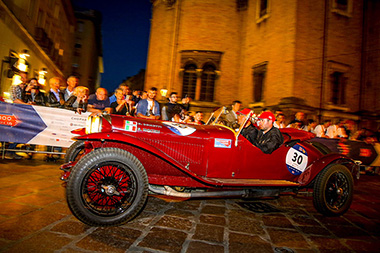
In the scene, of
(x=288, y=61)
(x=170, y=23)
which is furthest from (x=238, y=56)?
(x=170, y=23)

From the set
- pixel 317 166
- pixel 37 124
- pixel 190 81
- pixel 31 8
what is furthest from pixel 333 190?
pixel 31 8

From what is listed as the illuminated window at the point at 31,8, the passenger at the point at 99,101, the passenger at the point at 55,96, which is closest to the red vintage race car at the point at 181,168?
the passenger at the point at 99,101

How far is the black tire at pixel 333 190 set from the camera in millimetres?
3727

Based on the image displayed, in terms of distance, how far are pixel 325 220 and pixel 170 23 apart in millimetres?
16289

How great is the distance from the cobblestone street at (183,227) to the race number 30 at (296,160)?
719mm

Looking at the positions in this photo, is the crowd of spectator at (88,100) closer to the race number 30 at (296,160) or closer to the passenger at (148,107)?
the passenger at (148,107)

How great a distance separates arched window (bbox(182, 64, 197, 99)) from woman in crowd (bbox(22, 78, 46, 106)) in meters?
10.5

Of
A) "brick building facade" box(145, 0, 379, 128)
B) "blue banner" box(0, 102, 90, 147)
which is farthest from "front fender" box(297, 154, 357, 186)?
"brick building facade" box(145, 0, 379, 128)

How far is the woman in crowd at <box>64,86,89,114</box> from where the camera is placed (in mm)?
5879

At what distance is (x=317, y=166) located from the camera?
3.81 m

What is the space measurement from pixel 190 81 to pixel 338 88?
9369mm

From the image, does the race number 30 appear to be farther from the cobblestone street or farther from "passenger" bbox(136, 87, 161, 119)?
"passenger" bbox(136, 87, 161, 119)

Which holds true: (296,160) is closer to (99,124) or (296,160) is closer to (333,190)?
(333,190)

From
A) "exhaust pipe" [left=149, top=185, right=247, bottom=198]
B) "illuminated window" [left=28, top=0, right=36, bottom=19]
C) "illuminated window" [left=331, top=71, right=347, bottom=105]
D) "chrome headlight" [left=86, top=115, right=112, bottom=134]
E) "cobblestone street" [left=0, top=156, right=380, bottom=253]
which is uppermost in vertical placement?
"illuminated window" [left=28, top=0, right=36, bottom=19]
